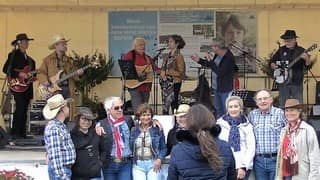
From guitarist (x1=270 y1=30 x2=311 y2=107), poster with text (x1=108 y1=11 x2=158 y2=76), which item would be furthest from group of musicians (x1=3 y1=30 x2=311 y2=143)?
poster with text (x1=108 y1=11 x2=158 y2=76)

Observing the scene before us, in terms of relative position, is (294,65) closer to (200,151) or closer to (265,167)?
(265,167)

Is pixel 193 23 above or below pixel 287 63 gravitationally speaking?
above

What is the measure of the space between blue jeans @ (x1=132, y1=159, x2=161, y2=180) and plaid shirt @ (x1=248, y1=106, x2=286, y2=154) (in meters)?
1.01

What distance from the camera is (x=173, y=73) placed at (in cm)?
1094

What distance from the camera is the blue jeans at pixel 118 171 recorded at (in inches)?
273

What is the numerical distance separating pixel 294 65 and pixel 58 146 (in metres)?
4.89

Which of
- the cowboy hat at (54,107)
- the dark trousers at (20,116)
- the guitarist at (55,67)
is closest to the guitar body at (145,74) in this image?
the guitarist at (55,67)

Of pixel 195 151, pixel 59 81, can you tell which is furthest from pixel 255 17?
pixel 195 151

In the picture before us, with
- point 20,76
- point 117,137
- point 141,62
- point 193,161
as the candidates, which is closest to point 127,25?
point 141,62

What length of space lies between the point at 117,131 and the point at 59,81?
11.1 feet

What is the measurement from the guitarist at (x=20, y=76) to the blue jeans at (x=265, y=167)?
4.93m

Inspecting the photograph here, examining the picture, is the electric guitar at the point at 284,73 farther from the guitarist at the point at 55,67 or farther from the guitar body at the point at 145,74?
the guitarist at the point at 55,67

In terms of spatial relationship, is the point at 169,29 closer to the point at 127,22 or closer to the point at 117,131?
the point at 127,22

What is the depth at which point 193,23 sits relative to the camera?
42.9ft
